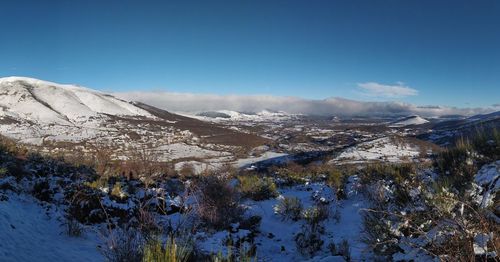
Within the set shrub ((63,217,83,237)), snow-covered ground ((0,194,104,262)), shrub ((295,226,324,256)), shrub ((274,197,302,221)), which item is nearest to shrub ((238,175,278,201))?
shrub ((274,197,302,221))

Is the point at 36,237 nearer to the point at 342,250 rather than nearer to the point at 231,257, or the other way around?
the point at 231,257

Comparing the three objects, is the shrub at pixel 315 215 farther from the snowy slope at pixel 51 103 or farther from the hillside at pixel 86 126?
the snowy slope at pixel 51 103

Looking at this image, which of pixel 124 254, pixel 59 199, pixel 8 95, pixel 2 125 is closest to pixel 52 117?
pixel 2 125

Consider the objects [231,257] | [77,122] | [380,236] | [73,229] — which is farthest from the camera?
[77,122]

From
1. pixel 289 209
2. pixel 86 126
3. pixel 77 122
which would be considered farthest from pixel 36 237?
pixel 77 122

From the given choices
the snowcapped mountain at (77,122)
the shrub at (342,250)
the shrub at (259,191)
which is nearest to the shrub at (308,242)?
the shrub at (342,250)

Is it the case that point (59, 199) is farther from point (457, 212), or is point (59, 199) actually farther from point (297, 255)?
point (457, 212)
